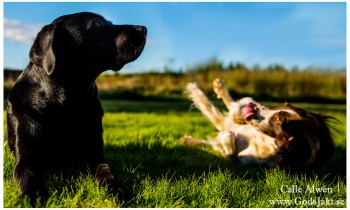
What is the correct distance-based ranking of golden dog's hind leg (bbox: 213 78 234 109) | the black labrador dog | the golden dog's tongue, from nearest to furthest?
1. the black labrador dog
2. the golden dog's tongue
3. golden dog's hind leg (bbox: 213 78 234 109)

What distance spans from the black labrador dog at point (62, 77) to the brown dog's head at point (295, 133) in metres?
1.97

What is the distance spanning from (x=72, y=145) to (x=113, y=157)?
39.1 inches

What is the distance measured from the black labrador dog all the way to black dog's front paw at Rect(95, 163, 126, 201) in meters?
0.01

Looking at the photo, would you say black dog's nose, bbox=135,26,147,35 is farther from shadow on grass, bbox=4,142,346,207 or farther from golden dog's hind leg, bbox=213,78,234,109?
golden dog's hind leg, bbox=213,78,234,109

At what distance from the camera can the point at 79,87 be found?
386 centimetres

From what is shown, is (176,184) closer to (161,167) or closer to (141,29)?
(161,167)

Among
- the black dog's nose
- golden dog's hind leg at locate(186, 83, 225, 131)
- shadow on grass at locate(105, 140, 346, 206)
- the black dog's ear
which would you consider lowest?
shadow on grass at locate(105, 140, 346, 206)

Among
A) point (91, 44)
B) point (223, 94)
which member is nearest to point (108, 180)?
point (91, 44)

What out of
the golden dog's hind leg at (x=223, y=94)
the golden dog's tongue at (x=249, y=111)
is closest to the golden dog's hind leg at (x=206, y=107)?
the golden dog's hind leg at (x=223, y=94)

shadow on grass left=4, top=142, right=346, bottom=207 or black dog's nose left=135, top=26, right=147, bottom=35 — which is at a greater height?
black dog's nose left=135, top=26, right=147, bottom=35

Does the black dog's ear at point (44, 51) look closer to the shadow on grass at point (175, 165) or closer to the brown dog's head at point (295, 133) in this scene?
the shadow on grass at point (175, 165)

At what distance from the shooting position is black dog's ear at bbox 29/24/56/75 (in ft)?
12.0

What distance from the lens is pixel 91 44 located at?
383 cm

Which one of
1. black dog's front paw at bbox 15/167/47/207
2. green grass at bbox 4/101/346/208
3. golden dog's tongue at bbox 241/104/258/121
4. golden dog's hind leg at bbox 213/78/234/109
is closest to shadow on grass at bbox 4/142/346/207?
green grass at bbox 4/101/346/208
